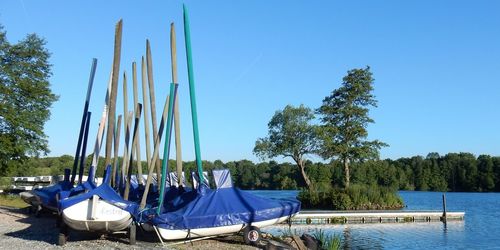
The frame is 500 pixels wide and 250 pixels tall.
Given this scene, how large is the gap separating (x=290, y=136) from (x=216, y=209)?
43.9 meters

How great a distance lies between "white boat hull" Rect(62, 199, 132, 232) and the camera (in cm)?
1240

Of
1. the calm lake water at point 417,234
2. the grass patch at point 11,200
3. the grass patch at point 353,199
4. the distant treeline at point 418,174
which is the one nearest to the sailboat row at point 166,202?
the calm lake water at point 417,234

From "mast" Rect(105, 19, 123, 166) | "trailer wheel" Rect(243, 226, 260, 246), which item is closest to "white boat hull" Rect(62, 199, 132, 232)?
"mast" Rect(105, 19, 123, 166)

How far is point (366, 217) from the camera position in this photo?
3419cm

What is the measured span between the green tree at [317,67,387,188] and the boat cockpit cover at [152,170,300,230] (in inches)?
1380

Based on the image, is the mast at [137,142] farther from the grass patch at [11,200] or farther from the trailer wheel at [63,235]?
the grass patch at [11,200]

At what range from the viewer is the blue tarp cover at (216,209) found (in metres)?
13.9

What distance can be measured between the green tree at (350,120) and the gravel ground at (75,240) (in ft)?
117

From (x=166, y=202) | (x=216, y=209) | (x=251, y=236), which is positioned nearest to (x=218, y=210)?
(x=216, y=209)

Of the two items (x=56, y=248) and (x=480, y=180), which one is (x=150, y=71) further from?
(x=480, y=180)

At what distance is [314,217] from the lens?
31.9m

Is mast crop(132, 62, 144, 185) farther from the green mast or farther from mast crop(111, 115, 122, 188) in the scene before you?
the green mast

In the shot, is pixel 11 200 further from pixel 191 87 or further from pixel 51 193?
pixel 191 87

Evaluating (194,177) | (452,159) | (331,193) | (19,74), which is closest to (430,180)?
(452,159)
